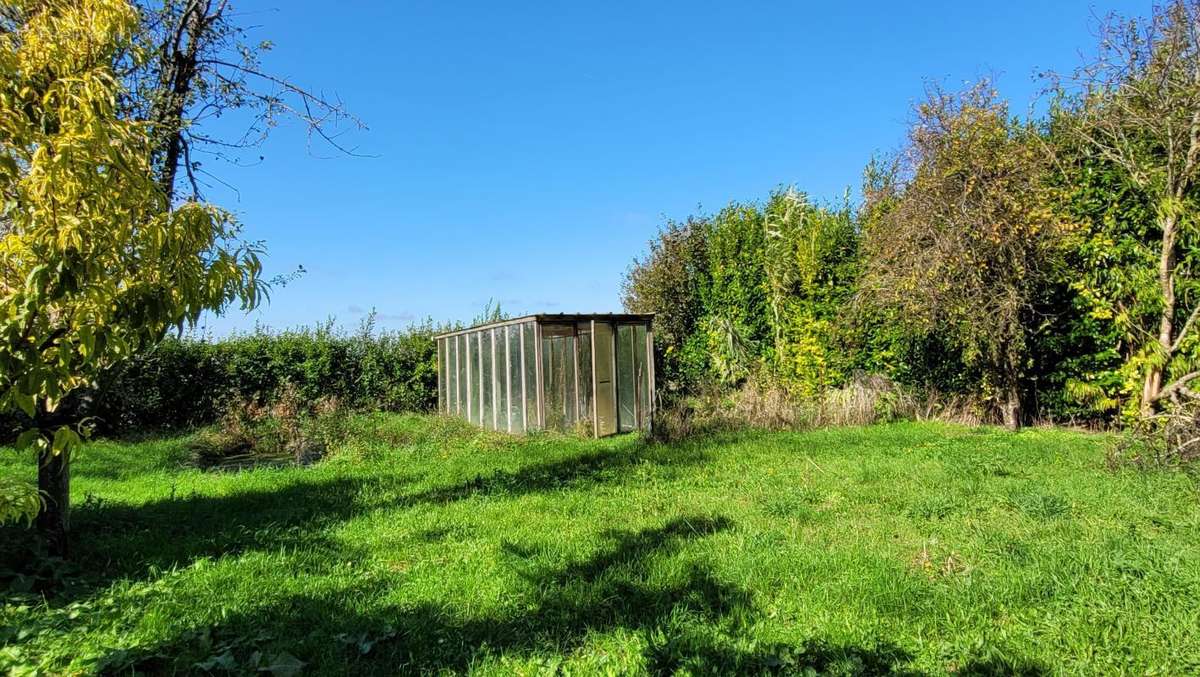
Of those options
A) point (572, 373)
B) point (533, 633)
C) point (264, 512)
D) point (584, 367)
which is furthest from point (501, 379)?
point (533, 633)

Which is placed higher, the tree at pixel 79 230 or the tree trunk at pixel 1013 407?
the tree at pixel 79 230

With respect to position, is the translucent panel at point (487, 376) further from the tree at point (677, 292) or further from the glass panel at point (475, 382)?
the tree at point (677, 292)

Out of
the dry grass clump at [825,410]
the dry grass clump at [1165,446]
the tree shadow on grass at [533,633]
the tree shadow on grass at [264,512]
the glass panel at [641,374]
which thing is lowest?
the tree shadow on grass at [533,633]

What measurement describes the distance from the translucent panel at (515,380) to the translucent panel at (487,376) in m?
0.84

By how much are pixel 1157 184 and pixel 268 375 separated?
16746mm

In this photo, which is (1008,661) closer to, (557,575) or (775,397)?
(557,575)

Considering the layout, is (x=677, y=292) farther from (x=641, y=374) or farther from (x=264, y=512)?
(x=264, y=512)

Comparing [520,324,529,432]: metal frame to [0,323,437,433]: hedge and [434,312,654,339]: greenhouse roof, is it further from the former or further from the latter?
[0,323,437,433]: hedge

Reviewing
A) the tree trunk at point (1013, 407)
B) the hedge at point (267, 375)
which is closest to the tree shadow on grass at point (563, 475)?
the tree trunk at point (1013, 407)

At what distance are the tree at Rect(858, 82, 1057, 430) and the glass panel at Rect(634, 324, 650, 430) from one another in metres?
4.87

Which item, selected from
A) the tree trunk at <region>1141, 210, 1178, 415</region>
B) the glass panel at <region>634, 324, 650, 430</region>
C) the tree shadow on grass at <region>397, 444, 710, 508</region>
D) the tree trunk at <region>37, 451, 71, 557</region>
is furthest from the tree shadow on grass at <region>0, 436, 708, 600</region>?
the tree trunk at <region>1141, 210, 1178, 415</region>

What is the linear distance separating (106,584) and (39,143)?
2.90 meters

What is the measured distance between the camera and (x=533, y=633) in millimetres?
3209

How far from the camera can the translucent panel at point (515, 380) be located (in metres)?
12.4
